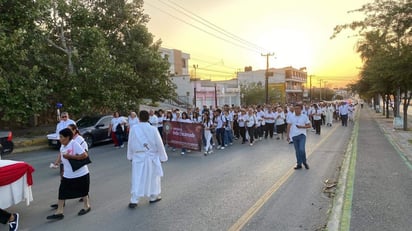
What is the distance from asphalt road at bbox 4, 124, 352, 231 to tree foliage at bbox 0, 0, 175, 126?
20.3ft

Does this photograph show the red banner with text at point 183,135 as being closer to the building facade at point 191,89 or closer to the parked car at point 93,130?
the parked car at point 93,130

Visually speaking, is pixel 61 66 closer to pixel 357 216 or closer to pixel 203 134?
pixel 203 134

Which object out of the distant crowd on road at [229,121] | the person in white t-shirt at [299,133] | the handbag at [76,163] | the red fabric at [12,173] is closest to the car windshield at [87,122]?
the distant crowd on road at [229,121]

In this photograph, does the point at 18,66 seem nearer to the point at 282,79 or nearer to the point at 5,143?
the point at 5,143

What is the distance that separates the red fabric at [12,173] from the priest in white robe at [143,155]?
1.78 meters

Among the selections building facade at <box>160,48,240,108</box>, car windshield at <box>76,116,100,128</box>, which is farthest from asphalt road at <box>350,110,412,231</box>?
building facade at <box>160,48,240,108</box>

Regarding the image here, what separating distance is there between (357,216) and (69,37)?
20.4 meters

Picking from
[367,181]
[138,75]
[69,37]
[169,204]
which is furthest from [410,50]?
[69,37]

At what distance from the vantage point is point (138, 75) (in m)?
24.8

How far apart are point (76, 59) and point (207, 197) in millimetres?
15689

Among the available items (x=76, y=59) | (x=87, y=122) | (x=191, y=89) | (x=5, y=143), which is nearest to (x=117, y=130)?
(x=87, y=122)

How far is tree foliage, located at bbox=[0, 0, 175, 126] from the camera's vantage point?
1761cm

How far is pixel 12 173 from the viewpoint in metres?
6.29

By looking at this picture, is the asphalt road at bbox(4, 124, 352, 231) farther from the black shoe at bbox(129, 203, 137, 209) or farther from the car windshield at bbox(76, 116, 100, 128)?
the car windshield at bbox(76, 116, 100, 128)
